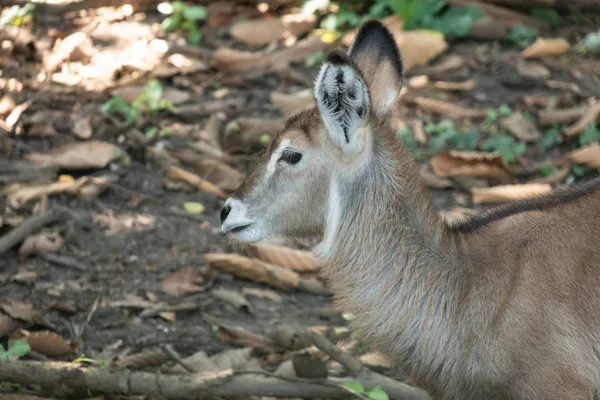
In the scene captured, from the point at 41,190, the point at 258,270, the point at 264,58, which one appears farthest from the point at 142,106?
the point at 258,270

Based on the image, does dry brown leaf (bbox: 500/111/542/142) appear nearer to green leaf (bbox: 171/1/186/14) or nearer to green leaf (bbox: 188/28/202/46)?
green leaf (bbox: 188/28/202/46)

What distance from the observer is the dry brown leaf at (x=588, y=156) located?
700 centimetres

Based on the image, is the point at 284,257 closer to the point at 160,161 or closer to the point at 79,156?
the point at 160,161

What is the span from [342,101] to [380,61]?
79 centimetres

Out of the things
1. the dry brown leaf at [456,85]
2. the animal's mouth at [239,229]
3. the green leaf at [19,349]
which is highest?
the animal's mouth at [239,229]

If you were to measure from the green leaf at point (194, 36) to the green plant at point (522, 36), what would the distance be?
309cm

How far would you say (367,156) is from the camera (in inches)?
176

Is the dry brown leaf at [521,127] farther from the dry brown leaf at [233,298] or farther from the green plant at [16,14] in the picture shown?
the green plant at [16,14]

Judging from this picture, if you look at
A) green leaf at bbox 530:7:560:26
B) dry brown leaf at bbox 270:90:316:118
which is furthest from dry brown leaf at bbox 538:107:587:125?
dry brown leaf at bbox 270:90:316:118

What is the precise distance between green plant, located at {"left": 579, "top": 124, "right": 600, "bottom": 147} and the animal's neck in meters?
3.26

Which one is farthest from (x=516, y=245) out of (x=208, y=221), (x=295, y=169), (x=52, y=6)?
(x=52, y=6)

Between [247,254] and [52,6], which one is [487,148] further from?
[52,6]

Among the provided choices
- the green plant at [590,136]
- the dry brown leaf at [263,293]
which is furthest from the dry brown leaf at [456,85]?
the dry brown leaf at [263,293]

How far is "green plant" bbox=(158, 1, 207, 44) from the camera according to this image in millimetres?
9680
